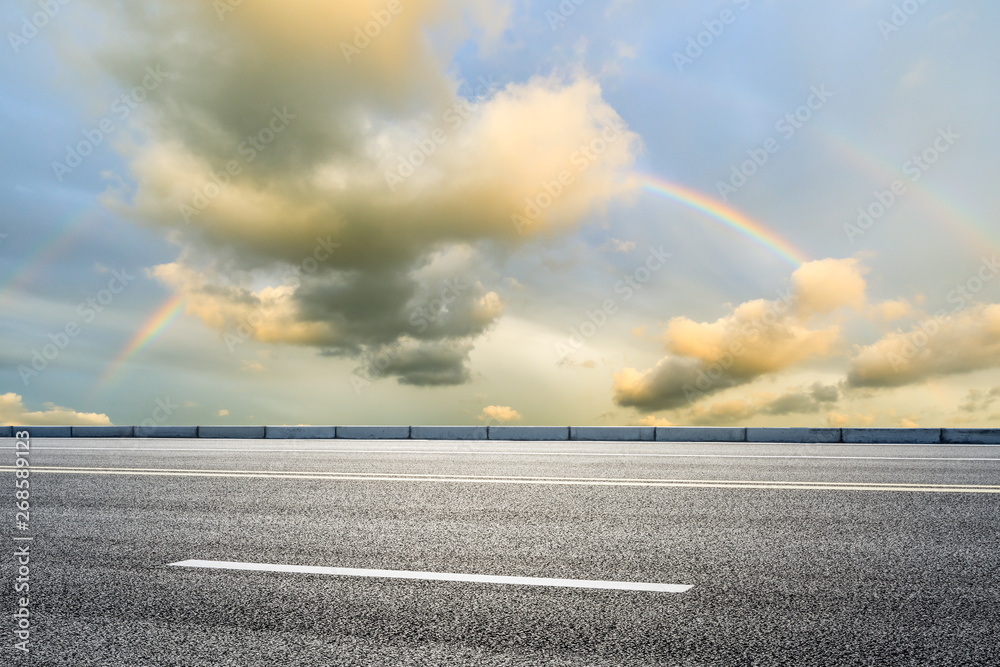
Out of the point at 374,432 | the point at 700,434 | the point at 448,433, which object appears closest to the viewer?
the point at 700,434

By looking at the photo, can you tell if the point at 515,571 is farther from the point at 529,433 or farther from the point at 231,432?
the point at 231,432

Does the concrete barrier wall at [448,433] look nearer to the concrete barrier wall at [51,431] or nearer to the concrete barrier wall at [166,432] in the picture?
the concrete barrier wall at [166,432]

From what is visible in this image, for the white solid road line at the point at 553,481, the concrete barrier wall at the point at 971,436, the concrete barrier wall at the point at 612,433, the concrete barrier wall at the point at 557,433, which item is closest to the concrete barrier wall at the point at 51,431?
the concrete barrier wall at the point at 557,433

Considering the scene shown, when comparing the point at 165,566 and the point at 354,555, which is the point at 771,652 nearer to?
the point at 354,555

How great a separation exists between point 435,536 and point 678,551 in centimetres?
182

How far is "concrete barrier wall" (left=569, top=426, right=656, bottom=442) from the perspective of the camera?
71.4 ft

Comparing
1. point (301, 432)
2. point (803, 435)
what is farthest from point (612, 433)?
point (301, 432)

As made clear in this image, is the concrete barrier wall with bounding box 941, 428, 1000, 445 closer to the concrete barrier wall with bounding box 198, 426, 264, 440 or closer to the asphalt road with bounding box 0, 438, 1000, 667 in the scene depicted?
the asphalt road with bounding box 0, 438, 1000, 667

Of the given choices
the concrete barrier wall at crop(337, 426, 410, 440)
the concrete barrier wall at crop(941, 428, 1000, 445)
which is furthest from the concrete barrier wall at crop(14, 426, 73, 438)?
the concrete barrier wall at crop(941, 428, 1000, 445)

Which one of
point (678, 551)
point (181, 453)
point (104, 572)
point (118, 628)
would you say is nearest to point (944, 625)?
point (678, 551)

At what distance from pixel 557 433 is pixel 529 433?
919 millimetres

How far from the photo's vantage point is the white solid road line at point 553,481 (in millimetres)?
8508

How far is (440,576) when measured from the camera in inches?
174

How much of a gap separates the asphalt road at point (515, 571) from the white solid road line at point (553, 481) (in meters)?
0.06
